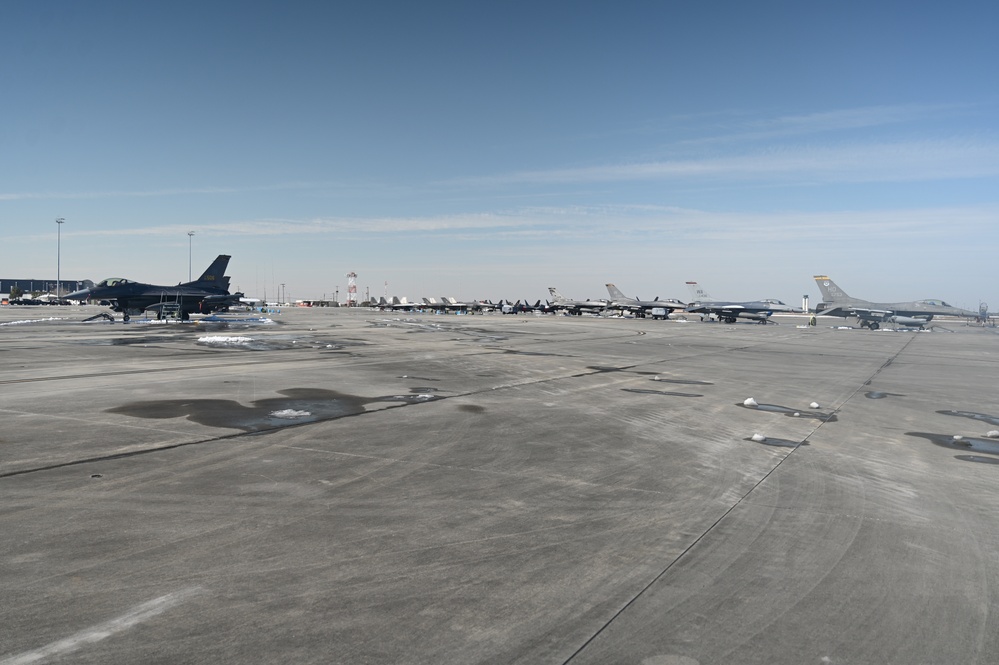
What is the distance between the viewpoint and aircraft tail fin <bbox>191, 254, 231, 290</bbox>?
52528 mm

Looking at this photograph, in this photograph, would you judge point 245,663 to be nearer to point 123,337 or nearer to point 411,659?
point 411,659

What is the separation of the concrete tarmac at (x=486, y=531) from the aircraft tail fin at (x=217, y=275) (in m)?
42.7

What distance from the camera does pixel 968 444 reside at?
31.7 ft

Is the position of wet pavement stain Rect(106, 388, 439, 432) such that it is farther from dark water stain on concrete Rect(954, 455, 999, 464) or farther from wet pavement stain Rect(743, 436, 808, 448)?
dark water stain on concrete Rect(954, 455, 999, 464)

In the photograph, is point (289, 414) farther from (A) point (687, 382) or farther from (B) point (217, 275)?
(B) point (217, 275)

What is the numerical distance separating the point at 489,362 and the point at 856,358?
1681 centimetres

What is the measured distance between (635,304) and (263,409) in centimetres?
8804

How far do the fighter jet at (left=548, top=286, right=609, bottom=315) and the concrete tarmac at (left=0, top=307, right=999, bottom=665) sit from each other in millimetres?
91856

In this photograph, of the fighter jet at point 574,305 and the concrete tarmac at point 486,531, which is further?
the fighter jet at point 574,305

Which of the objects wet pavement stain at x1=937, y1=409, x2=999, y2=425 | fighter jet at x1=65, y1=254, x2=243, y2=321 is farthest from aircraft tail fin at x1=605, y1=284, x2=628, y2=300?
wet pavement stain at x1=937, y1=409, x2=999, y2=425

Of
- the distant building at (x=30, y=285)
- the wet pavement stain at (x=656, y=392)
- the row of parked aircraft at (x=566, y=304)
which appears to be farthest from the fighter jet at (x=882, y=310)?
the distant building at (x=30, y=285)

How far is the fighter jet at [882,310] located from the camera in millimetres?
65688

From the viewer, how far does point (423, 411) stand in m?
11.2

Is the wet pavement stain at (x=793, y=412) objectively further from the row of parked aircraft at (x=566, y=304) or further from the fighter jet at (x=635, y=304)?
the fighter jet at (x=635, y=304)
